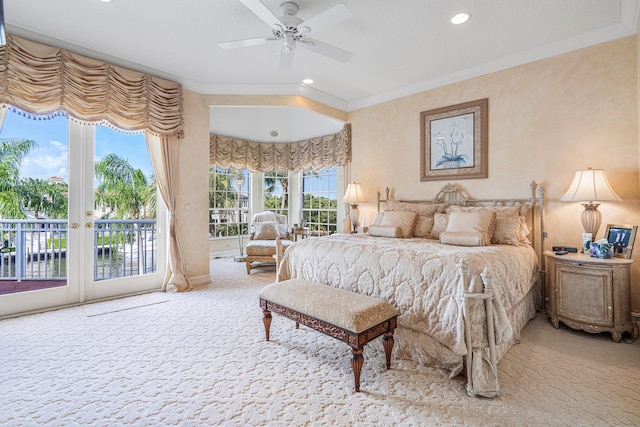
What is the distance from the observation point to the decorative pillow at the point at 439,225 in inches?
147

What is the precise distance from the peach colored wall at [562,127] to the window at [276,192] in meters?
4.02

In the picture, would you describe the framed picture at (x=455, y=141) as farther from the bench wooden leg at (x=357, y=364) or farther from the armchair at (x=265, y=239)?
the bench wooden leg at (x=357, y=364)

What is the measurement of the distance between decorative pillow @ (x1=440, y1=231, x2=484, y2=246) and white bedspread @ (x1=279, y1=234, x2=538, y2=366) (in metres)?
0.27

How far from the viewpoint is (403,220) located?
155 inches

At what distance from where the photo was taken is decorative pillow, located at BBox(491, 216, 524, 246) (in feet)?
10.5

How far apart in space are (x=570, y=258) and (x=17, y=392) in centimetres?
441

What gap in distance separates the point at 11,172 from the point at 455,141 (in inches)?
207

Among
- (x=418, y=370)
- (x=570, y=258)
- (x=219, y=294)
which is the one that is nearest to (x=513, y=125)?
(x=570, y=258)

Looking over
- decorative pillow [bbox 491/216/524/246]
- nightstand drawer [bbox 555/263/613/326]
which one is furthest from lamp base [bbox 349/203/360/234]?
nightstand drawer [bbox 555/263/613/326]

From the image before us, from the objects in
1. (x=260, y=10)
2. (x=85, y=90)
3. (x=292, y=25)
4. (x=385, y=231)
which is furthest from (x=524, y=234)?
(x=85, y=90)

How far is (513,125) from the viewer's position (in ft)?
12.2

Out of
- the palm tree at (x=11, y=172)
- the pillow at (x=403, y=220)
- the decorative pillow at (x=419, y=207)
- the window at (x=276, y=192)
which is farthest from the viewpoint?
the window at (x=276, y=192)

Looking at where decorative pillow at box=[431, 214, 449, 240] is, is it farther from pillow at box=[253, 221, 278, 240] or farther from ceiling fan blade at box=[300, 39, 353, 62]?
pillow at box=[253, 221, 278, 240]

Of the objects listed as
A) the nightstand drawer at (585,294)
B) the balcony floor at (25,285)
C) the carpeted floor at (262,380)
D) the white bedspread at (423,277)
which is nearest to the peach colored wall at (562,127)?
the nightstand drawer at (585,294)
